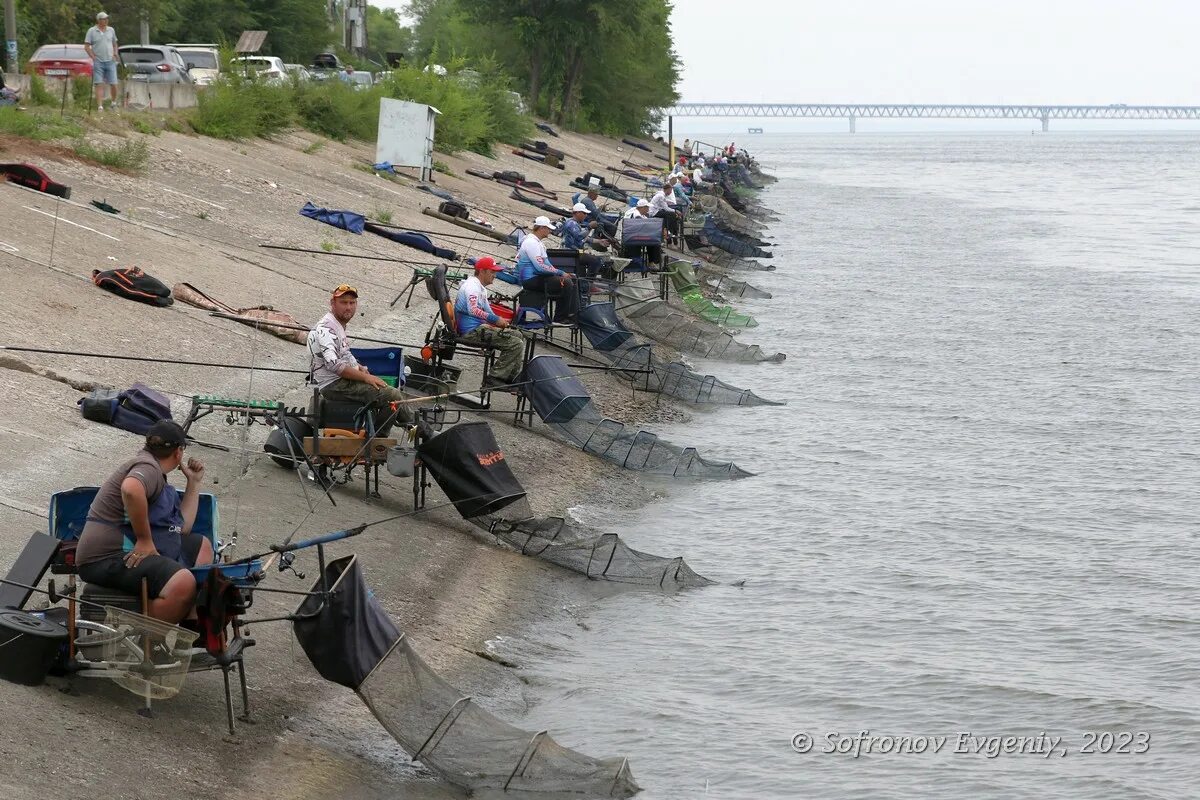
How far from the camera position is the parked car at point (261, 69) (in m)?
34.3

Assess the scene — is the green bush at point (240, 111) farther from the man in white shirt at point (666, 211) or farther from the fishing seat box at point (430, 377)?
the fishing seat box at point (430, 377)

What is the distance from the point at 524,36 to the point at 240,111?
4313cm

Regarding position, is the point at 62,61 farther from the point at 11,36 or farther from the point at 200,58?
the point at 200,58

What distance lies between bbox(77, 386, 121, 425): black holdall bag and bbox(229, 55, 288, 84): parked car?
2240 cm

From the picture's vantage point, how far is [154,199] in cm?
2238

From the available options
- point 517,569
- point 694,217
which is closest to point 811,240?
point 694,217

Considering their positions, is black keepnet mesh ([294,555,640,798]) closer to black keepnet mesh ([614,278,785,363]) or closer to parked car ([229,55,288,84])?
black keepnet mesh ([614,278,785,363])

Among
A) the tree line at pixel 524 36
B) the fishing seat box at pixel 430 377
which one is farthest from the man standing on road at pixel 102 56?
the tree line at pixel 524 36

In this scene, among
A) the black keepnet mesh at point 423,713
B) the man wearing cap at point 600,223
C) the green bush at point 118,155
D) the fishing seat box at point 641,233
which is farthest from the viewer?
the man wearing cap at point 600,223

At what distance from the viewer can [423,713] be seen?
846 centimetres

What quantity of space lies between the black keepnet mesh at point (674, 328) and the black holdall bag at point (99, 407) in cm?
1149

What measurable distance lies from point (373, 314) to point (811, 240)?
108ft

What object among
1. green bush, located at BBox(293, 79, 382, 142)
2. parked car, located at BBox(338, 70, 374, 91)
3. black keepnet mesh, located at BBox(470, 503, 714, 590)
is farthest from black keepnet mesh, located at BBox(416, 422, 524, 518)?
parked car, located at BBox(338, 70, 374, 91)

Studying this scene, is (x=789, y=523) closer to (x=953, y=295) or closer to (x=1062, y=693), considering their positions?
(x=1062, y=693)
